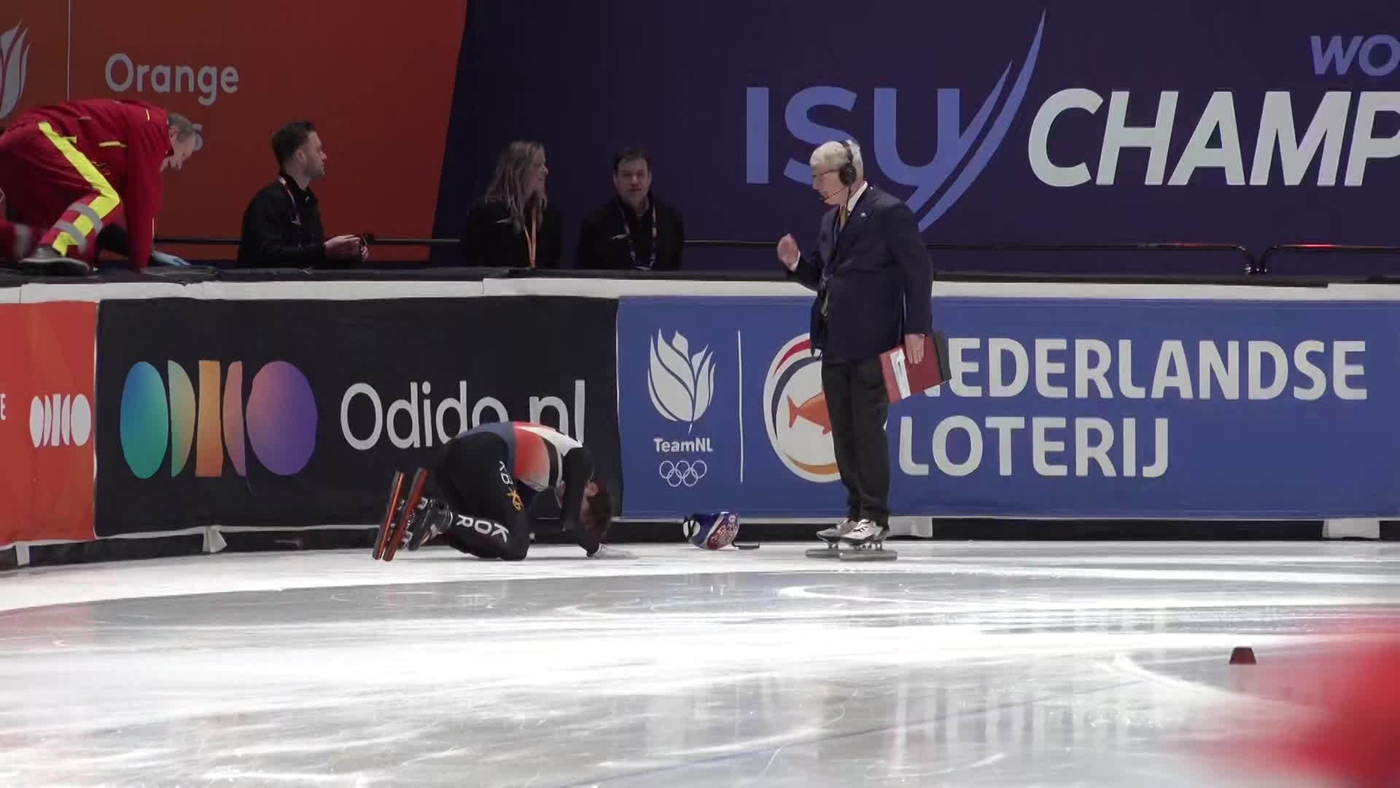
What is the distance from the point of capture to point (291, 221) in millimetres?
12633

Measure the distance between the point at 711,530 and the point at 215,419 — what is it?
2.46m

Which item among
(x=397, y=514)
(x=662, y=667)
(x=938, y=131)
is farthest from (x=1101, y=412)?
(x=662, y=667)

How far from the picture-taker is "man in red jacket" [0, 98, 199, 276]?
11.8m

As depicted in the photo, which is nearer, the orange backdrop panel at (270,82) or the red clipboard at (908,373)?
the red clipboard at (908,373)

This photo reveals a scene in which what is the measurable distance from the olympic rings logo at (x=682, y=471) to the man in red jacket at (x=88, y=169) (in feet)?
9.10

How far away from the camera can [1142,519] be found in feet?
41.5

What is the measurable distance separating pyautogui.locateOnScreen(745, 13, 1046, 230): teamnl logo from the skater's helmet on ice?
355cm

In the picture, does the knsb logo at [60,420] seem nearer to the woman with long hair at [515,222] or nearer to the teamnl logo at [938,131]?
the woman with long hair at [515,222]

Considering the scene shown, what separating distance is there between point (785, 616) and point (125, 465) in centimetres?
397

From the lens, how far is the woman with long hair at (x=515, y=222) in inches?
497

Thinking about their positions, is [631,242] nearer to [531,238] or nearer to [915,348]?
[531,238]

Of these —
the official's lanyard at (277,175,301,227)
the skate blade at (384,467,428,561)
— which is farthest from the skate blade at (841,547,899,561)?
the official's lanyard at (277,175,301,227)

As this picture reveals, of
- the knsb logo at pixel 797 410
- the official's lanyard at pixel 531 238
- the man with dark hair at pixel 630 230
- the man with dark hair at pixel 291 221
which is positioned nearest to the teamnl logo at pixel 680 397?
the knsb logo at pixel 797 410

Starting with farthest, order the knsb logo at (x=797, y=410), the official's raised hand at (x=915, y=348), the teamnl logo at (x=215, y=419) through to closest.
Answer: the knsb logo at (x=797, y=410) → the teamnl logo at (x=215, y=419) → the official's raised hand at (x=915, y=348)
